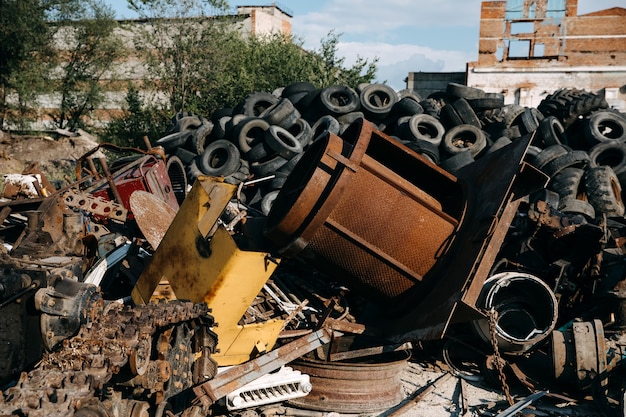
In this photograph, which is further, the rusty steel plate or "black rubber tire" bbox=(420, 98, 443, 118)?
"black rubber tire" bbox=(420, 98, 443, 118)

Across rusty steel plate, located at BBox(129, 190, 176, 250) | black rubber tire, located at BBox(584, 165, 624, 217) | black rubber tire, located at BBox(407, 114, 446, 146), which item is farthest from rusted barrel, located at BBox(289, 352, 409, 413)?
black rubber tire, located at BBox(407, 114, 446, 146)

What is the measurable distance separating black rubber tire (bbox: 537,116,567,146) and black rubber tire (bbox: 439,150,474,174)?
7.86ft

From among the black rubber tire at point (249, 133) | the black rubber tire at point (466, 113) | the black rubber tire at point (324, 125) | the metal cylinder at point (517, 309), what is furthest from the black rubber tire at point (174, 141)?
the metal cylinder at point (517, 309)

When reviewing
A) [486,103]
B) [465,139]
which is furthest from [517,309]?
[486,103]

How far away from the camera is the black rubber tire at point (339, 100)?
12.4 meters

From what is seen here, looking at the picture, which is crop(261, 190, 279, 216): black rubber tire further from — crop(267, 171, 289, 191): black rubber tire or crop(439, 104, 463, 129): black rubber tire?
crop(439, 104, 463, 129): black rubber tire

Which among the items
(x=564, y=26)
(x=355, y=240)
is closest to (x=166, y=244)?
(x=355, y=240)

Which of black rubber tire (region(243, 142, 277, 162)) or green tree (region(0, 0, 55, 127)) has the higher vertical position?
green tree (region(0, 0, 55, 127))

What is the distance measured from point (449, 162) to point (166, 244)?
522cm

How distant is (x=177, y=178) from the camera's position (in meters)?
10.2

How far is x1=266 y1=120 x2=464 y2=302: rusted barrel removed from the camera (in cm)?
604

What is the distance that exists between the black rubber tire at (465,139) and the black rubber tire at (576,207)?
6.16ft

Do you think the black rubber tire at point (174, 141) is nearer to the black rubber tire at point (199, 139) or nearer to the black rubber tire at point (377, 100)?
the black rubber tire at point (199, 139)

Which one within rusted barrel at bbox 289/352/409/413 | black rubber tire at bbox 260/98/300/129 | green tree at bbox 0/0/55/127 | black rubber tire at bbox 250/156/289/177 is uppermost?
green tree at bbox 0/0/55/127
